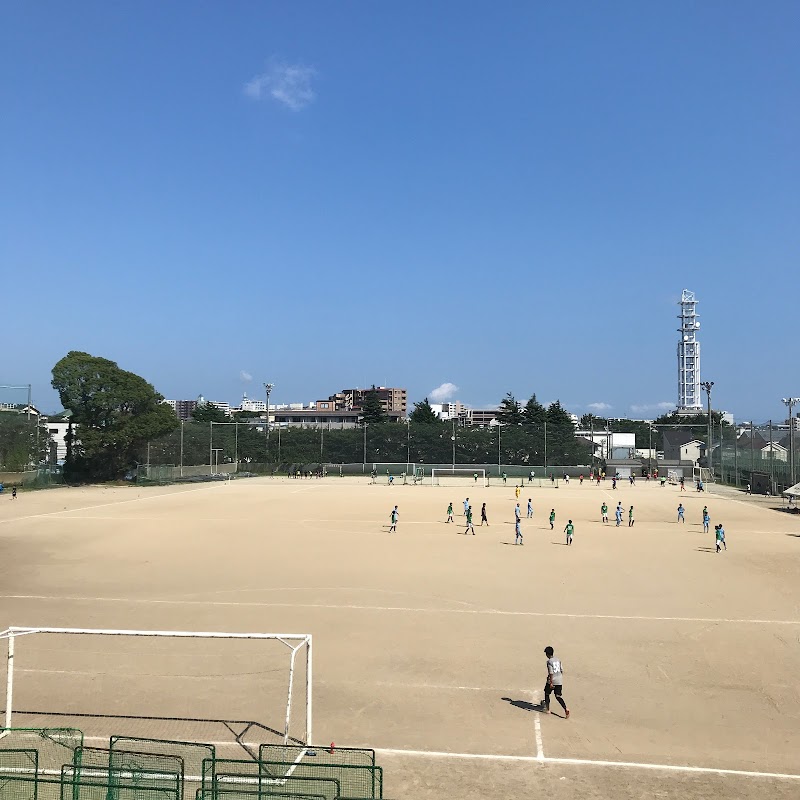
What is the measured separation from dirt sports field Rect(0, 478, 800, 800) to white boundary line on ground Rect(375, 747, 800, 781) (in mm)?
42

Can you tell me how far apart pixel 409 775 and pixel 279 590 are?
A: 1292 cm

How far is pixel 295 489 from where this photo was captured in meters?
67.9

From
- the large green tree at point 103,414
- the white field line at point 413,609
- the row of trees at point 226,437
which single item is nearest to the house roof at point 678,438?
the row of trees at point 226,437

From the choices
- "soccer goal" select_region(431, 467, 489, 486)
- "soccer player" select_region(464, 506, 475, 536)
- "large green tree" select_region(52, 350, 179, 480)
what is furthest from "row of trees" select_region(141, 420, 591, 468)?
"soccer player" select_region(464, 506, 475, 536)

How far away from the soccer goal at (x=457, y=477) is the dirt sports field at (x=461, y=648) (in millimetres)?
42708

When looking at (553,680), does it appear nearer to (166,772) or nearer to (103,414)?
(166,772)

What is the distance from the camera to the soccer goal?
262 ft

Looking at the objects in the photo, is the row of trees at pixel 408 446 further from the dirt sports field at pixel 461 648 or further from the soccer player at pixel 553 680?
the soccer player at pixel 553 680

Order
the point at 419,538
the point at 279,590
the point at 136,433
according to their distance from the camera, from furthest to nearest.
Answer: the point at 136,433, the point at 419,538, the point at 279,590

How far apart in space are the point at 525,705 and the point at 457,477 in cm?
7624

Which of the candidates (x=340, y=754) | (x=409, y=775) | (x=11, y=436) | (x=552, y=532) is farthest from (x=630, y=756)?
(x=11, y=436)

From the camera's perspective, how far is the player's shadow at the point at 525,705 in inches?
518

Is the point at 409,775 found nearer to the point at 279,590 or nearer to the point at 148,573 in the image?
the point at 279,590

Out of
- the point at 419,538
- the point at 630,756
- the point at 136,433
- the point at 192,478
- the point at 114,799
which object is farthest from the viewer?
the point at 192,478
